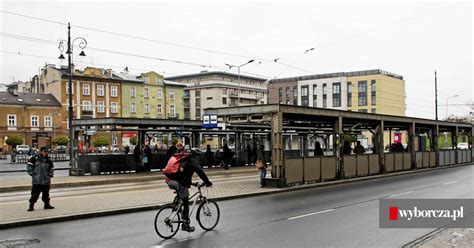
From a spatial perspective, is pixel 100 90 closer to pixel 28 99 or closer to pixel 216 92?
pixel 28 99

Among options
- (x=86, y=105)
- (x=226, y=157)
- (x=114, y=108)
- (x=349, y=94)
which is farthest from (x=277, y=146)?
(x=349, y=94)

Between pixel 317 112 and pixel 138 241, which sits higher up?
pixel 317 112

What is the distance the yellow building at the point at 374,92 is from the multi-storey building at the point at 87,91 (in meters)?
43.7

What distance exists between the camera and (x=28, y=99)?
74.1m

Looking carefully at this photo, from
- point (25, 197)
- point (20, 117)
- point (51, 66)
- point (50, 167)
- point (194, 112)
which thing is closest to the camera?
point (50, 167)

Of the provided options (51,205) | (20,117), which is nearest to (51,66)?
(20,117)

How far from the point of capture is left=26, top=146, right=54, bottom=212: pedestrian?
13.0 meters

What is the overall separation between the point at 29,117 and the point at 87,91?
9.76m

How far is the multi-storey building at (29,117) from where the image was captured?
6975cm

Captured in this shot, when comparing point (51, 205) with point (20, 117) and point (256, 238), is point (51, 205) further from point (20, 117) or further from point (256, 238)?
point (20, 117)

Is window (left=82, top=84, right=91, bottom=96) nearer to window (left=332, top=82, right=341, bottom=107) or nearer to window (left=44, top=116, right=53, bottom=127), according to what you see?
window (left=44, top=116, right=53, bottom=127)

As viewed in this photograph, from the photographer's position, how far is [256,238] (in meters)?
9.12

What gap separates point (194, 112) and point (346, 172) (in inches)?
3426

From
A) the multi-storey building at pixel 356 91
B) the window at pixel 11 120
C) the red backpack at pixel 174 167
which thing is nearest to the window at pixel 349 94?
the multi-storey building at pixel 356 91
